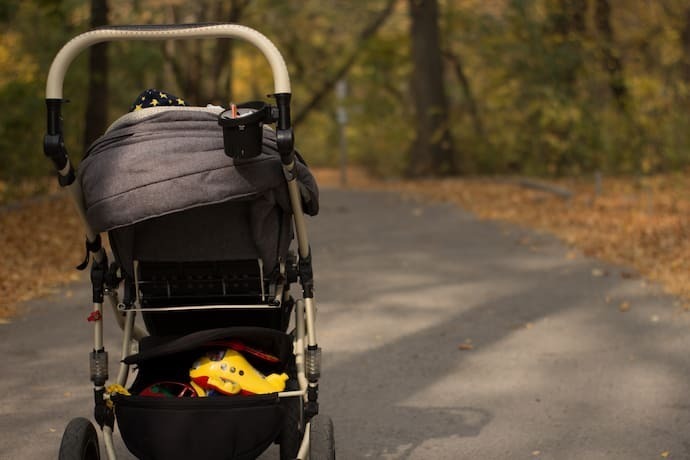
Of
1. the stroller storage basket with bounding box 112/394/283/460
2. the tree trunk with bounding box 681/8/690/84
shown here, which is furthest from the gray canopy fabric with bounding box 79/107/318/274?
the tree trunk with bounding box 681/8/690/84

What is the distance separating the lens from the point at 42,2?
1648cm

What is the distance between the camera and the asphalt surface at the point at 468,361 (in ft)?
18.7

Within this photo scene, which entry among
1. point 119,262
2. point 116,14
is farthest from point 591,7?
point 119,262

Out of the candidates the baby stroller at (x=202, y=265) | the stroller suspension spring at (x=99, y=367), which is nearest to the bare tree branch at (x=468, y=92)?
the baby stroller at (x=202, y=265)

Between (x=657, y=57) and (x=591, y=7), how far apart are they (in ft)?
19.4

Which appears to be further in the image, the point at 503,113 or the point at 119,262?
the point at 503,113

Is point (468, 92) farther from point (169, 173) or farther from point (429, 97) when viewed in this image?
point (169, 173)

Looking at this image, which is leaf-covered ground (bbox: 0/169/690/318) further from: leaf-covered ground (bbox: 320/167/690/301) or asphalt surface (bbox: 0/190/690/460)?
asphalt surface (bbox: 0/190/690/460)

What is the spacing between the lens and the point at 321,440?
4660mm

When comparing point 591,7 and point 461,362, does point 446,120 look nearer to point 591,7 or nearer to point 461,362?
point 591,7

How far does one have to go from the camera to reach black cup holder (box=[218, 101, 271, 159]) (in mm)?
4035

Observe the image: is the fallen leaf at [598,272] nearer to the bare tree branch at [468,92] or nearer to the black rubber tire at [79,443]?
the black rubber tire at [79,443]

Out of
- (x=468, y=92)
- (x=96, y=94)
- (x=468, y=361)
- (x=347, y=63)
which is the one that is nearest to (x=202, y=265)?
(x=468, y=361)

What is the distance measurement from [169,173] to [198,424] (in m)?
0.91
